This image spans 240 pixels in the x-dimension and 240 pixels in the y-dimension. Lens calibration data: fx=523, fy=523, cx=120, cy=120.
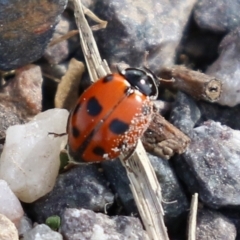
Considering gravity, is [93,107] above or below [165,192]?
above

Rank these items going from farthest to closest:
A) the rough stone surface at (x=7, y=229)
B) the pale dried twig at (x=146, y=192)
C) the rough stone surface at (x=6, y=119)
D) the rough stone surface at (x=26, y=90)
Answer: the rough stone surface at (x=26, y=90) < the rough stone surface at (x=6, y=119) < the pale dried twig at (x=146, y=192) < the rough stone surface at (x=7, y=229)

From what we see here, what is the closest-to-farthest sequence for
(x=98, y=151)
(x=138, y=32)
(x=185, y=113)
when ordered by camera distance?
(x=98, y=151) < (x=185, y=113) < (x=138, y=32)

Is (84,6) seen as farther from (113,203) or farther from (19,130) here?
(113,203)

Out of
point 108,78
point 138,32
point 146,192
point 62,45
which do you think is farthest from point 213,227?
point 62,45

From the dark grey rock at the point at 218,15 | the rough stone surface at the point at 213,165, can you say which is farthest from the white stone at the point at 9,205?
the dark grey rock at the point at 218,15

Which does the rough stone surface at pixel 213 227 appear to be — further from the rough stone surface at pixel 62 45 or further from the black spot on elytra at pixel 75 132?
the rough stone surface at pixel 62 45

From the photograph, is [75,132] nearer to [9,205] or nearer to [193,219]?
[9,205]

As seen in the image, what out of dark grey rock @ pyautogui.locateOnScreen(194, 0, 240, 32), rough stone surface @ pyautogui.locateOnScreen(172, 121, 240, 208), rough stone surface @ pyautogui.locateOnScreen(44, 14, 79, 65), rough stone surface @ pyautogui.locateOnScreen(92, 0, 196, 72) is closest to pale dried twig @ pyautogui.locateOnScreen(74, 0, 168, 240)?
rough stone surface @ pyautogui.locateOnScreen(172, 121, 240, 208)
